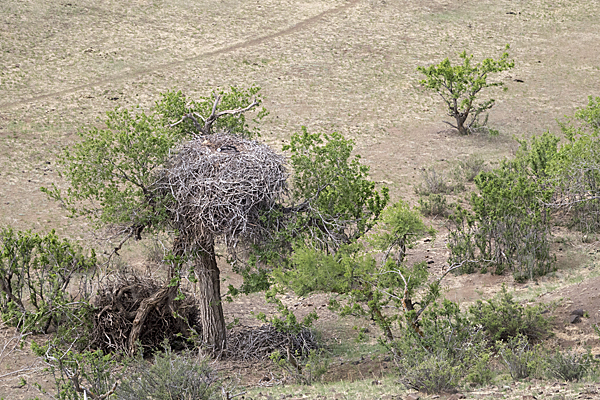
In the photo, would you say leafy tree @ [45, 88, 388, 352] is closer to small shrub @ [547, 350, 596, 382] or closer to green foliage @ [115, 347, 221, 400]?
green foliage @ [115, 347, 221, 400]

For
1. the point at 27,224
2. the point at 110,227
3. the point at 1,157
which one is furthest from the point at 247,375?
the point at 1,157

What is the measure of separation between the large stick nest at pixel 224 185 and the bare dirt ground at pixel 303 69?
3.79 m

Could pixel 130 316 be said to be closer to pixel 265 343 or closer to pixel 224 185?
pixel 265 343

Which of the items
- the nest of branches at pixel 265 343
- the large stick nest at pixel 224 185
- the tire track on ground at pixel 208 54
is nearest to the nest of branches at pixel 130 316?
the nest of branches at pixel 265 343

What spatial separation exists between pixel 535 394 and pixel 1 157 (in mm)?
15543

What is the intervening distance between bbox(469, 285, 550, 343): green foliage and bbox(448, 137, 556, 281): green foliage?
2.54 m

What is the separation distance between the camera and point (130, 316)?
33.7 ft

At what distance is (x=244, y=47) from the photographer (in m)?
26.5

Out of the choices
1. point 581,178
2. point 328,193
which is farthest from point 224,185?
point 581,178

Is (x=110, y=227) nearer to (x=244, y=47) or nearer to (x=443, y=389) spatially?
(x=443, y=389)

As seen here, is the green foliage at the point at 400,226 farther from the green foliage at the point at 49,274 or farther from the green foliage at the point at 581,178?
the green foliage at the point at 581,178

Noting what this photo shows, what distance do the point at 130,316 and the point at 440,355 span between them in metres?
5.00

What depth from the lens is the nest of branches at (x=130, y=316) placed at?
10.1m

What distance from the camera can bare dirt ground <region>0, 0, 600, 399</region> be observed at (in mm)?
18188
